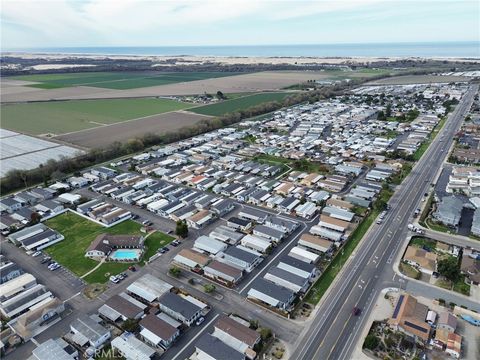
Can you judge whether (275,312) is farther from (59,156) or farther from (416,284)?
(59,156)

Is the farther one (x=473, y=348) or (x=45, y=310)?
(x=45, y=310)

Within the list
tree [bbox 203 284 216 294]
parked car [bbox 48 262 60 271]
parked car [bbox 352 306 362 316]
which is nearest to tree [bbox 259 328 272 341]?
tree [bbox 203 284 216 294]

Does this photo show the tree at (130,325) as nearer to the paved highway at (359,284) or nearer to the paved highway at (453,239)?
the paved highway at (359,284)

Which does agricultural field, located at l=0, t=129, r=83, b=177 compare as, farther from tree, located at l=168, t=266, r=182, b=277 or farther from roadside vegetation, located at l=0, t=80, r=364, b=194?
tree, located at l=168, t=266, r=182, b=277

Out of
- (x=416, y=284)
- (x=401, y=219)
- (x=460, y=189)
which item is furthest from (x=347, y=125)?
(x=416, y=284)

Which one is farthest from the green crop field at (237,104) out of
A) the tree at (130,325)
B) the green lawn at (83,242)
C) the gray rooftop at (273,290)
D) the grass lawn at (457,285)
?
the grass lawn at (457,285)

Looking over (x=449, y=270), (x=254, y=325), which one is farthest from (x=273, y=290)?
(x=449, y=270)
